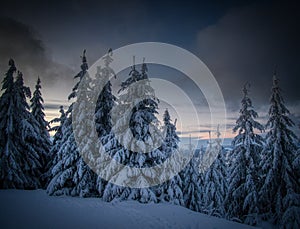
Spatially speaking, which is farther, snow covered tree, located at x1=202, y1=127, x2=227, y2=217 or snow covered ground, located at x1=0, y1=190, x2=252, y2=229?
snow covered tree, located at x1=202, y1=127, x2=227, y2=217

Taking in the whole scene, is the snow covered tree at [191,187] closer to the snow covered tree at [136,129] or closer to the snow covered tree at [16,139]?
the snow covered tree at [136,129]

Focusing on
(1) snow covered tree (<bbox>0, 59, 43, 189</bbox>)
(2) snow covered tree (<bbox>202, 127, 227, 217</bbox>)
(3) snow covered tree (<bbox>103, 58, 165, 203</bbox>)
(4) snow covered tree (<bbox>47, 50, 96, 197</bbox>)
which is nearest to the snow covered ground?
(3) snow covered tree (<bbox>103, 58, 165, 203</bbox>)

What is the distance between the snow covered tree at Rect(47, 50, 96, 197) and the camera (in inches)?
651

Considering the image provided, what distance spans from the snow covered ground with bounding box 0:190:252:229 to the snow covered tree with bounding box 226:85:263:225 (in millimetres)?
9705

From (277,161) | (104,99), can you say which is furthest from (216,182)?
(104,99)

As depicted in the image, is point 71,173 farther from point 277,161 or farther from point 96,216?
point 277,161

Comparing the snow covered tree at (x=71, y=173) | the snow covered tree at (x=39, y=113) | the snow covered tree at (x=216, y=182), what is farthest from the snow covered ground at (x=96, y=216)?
the snow covered tree at (x=216, y=182)

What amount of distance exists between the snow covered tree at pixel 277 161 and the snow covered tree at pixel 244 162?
1.01 m

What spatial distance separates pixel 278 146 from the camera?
1698 centimetres

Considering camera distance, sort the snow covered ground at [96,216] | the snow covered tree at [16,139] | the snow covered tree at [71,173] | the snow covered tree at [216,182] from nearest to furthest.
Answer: the snow covered ground at [96,216] < the snow covered tree at [71,173] < the snow covered tree at [16,139] < the snow covered tree at [216,182]

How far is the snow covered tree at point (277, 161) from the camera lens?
54.6ft

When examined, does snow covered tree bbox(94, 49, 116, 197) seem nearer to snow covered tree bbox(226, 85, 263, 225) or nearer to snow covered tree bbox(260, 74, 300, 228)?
snow covered tree bbox(226, 85, 263, 225)

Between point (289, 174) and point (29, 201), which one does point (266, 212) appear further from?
point (29, 201)

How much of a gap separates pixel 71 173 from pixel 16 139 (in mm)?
7716
